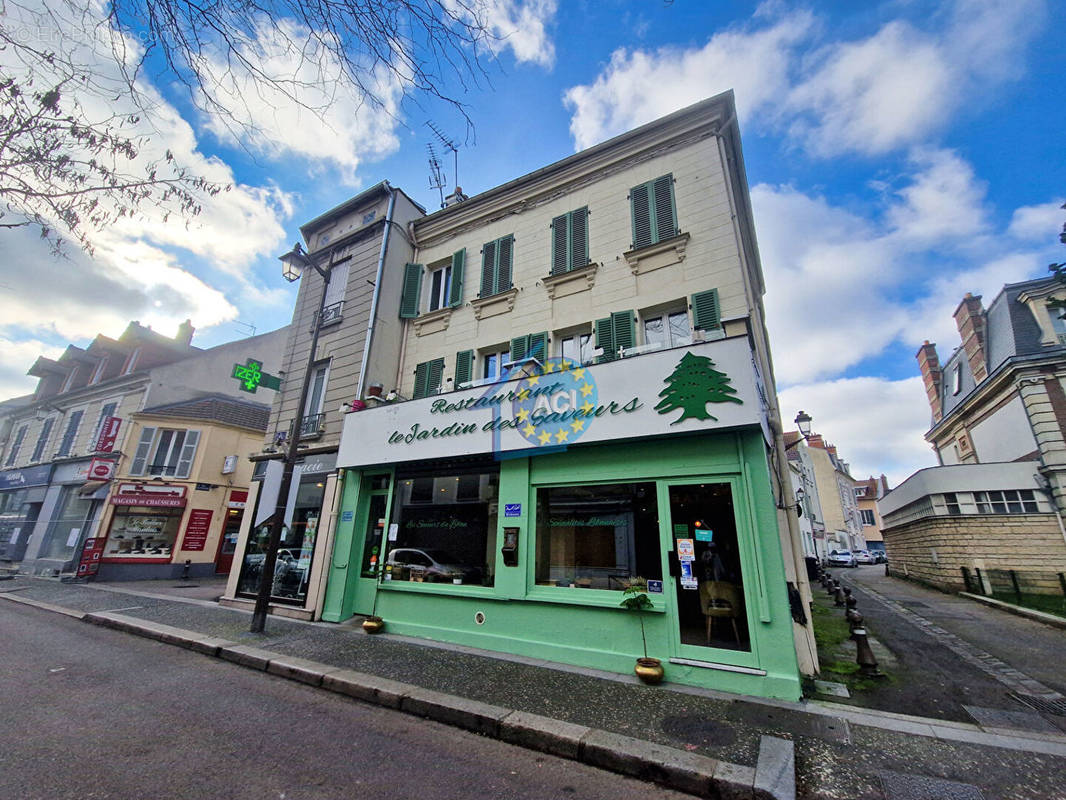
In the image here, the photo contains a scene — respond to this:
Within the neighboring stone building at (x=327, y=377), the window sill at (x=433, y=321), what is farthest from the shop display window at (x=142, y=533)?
the window sill at (x=433, y=321)

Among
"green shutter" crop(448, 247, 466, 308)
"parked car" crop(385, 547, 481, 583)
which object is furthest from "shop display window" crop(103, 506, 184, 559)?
"green shutter" crop(448, 247, 466, 308)

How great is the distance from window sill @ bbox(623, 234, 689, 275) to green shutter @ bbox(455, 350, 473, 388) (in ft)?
13.3

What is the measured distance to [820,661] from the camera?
23.1ft

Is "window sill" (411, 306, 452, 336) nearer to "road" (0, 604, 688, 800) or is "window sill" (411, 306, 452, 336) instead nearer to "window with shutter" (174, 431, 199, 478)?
"road" (0, 604, 688, 800)

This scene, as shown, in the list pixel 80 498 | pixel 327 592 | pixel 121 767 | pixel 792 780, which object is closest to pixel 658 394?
pixel 792 780

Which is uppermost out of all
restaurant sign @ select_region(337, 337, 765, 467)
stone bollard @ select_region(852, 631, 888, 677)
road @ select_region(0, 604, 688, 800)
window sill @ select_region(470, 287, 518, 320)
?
window sill @ select_region(470, 287, 518, 320)

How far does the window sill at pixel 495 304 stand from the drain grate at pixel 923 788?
28.8ft

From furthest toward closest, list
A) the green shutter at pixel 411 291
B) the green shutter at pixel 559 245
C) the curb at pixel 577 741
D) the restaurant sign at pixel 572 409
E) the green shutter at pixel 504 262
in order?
1. the green shutter at pixel 411 291
2. the green shutter at pixel 504 262
3. the green shutter at pixel 559 245
4. the restaurant sign at pixel 572 409
5. the curb at pixel 577 741

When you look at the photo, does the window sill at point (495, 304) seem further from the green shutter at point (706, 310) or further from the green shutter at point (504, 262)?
the green shutter at point (706, 310)

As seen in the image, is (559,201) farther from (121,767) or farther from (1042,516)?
(1042,516)

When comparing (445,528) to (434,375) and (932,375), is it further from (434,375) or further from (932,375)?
(932,375)

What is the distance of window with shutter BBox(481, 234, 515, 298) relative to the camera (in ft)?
32.9

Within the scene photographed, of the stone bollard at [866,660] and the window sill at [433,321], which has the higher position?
the window sill at [433,321]

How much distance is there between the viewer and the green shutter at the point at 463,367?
31.7 ft
